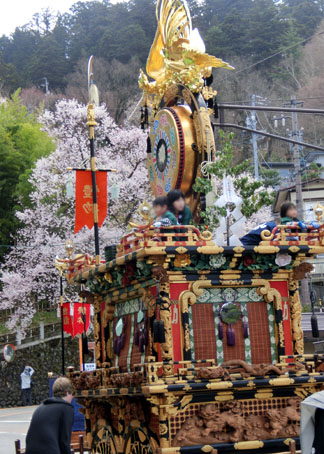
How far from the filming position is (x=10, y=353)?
3738cm

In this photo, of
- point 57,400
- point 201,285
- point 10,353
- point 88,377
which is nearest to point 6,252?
point 10,353

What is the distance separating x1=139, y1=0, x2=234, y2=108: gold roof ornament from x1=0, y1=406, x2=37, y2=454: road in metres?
9.23

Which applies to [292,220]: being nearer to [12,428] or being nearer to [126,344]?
[126,344]

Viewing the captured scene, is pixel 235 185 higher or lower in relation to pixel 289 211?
higher

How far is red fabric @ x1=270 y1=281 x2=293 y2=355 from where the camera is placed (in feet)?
39.9

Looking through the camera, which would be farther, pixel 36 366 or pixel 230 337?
pixel 36 366

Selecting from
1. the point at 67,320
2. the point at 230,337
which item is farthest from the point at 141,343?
the point at 67,320

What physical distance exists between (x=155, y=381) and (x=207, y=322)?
148 centimetres

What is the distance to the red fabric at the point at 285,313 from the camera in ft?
39.9

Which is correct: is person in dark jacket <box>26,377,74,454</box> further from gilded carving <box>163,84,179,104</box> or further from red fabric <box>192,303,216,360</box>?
gilded carving <box>163,84,179,104</box>

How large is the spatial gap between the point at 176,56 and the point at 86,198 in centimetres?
402

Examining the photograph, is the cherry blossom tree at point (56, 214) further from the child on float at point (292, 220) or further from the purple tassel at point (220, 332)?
the purple tassel at point (220, 332)

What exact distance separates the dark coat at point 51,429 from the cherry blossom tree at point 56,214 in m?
26.7

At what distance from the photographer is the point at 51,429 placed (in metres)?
8.53
